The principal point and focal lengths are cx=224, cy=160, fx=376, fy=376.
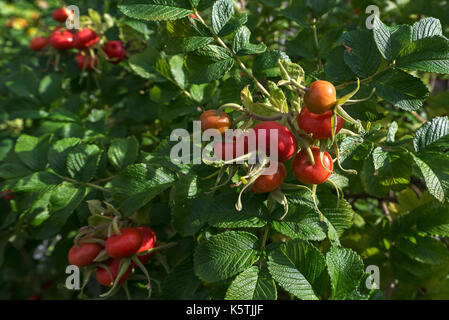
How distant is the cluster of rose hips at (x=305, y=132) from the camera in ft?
2.69

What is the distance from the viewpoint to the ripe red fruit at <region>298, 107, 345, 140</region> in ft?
2.77

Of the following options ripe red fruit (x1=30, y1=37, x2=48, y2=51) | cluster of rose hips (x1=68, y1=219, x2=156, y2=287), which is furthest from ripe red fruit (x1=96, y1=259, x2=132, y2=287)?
ripe red fruit (x1=30, y1=37, x2=48, y2=51)

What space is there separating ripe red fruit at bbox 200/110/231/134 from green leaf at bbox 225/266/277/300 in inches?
14.5

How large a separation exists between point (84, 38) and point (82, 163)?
0.85 m

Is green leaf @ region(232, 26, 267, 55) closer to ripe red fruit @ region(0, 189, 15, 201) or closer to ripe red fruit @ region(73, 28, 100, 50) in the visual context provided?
ripe red fruit @ region(73, 28, 100, 50)

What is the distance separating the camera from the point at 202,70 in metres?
1.13

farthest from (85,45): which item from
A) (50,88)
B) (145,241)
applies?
(145,241)

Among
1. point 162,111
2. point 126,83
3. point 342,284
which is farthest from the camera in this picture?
point 126,83

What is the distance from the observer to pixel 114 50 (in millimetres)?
1919

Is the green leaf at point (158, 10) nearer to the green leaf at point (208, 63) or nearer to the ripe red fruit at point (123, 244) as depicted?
the green leaf at point (208, 63)
